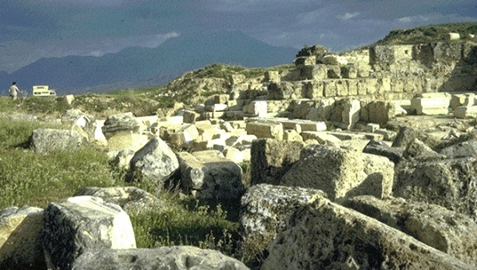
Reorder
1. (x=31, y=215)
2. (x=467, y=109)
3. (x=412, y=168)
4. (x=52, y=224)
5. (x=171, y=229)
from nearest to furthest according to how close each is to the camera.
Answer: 1. (x=52, y=224)
2. (x=31, y=215)
3. (x=171, y=229)
4. (x=412, y=168)
5. (x=467, y=109)

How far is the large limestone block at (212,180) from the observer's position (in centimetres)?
743

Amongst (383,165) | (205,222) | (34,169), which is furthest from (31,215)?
(383,165)

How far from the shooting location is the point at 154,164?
783 centimetres

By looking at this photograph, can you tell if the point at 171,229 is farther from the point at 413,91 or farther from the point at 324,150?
the point at 413,91

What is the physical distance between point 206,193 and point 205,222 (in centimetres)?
156

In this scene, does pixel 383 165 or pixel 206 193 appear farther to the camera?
pixel 206 193

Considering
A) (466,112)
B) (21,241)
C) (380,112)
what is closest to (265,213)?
(21,241)

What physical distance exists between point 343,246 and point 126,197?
13.2ft

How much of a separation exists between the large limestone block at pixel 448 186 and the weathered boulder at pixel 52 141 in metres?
5.93

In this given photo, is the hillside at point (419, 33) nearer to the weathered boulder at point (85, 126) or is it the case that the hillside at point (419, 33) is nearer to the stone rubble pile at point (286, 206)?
the stone rubble pile at point (286, 206)

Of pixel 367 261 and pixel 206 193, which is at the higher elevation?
pixel 367 261

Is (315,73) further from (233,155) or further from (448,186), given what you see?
(448,186)

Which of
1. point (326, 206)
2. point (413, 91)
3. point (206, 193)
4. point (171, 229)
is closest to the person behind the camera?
point (326, 206)

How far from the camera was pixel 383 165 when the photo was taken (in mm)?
5801
